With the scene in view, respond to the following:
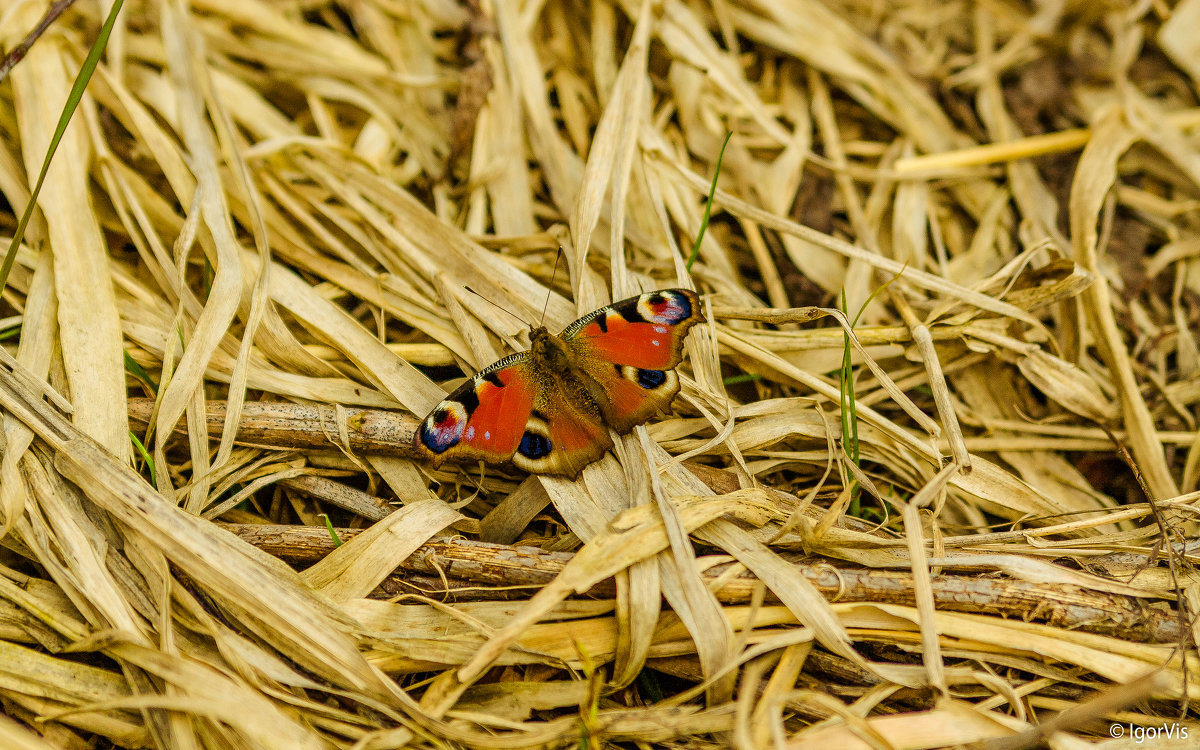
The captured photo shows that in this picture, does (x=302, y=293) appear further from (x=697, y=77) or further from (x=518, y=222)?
(x=697, y=77)

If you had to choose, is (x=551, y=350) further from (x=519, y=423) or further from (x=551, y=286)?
(x=551, y=286)

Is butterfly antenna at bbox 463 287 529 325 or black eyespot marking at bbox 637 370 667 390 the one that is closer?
black eyespot marking at bbox 637 370 667 390

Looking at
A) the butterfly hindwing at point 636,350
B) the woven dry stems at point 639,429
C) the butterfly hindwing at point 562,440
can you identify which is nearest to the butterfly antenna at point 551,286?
the woven dry stems at point 639,429

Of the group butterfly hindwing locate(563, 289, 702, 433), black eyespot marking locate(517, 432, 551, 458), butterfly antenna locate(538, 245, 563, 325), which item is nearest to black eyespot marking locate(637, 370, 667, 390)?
butterfly hindwing locate(563, 289, 702, 433)

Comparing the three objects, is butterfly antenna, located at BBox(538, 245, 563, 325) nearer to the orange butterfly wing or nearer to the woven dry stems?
the woven dry stems

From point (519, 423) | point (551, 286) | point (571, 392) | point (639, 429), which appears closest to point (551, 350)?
point (571, 392)

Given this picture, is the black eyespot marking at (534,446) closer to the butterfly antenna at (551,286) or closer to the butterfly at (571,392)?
the butterfly at (571,392)
